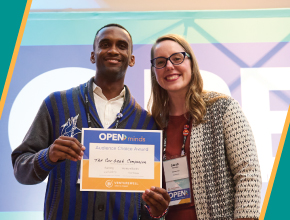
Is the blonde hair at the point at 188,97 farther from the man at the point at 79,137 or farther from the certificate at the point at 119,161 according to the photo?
the certificate at the point at 119,161

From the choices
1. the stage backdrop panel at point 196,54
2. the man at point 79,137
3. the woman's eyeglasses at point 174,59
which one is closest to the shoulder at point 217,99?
the woman's eyeglasses at point 174,59

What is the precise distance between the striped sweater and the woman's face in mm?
385

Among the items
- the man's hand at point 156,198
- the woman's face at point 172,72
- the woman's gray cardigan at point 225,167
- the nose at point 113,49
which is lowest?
the man's hand at point 156,198

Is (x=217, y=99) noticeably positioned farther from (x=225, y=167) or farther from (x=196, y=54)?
(x=196, y=54)

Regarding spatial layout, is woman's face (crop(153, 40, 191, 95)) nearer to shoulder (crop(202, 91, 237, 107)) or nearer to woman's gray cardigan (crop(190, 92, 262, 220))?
shoulder (crop(202, 91, 237, 107))

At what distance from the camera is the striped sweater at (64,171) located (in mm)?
1932

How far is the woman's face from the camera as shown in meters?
2.19

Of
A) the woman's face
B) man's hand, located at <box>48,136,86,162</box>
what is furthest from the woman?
man's hand, located at <box>48,136,86,162</box>

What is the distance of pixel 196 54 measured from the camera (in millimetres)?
3867

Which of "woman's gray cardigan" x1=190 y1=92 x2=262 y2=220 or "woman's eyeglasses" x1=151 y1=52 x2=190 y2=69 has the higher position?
"woman's eyeglasses" x1=151 y1=52 x2=190 y2=69

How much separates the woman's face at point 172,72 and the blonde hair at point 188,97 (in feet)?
0.13

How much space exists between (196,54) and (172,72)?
1781 millimetres

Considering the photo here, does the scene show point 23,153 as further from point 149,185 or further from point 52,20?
point 52,20

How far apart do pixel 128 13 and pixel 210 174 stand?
8.80 ft
